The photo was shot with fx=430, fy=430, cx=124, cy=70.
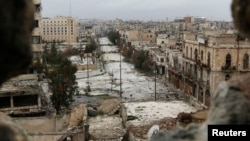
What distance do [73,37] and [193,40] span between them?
9144cm

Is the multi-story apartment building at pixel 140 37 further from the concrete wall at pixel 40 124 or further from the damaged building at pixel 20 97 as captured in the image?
the concrete wall at pixel 40 124

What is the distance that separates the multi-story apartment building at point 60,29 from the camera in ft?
403

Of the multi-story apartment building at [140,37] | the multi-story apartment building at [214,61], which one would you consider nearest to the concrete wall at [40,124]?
the multi-story apartment building at [214,61]

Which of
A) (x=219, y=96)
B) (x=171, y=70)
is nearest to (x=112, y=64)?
(x=171, y=70)

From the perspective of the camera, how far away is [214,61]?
3128 centimetres

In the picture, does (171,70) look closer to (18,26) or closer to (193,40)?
(193,40)

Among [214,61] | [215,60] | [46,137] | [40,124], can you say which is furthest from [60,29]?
[46,137]

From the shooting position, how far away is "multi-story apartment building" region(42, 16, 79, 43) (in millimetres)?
122812

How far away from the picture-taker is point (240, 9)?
427 centimetres

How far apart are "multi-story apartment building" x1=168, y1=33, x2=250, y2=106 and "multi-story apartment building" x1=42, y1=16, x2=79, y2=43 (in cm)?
8881

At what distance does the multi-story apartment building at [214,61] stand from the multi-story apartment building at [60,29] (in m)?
88.8

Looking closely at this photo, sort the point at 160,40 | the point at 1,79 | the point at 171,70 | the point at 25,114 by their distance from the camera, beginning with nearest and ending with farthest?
the point at 1,79
the point at 25,114
the point at 171,70
the point at 160,40

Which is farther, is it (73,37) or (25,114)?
(73,37)

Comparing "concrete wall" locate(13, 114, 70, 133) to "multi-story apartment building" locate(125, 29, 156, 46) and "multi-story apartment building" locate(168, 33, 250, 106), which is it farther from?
"multi-story apartment building" locate(125, 29, 156, 46)
